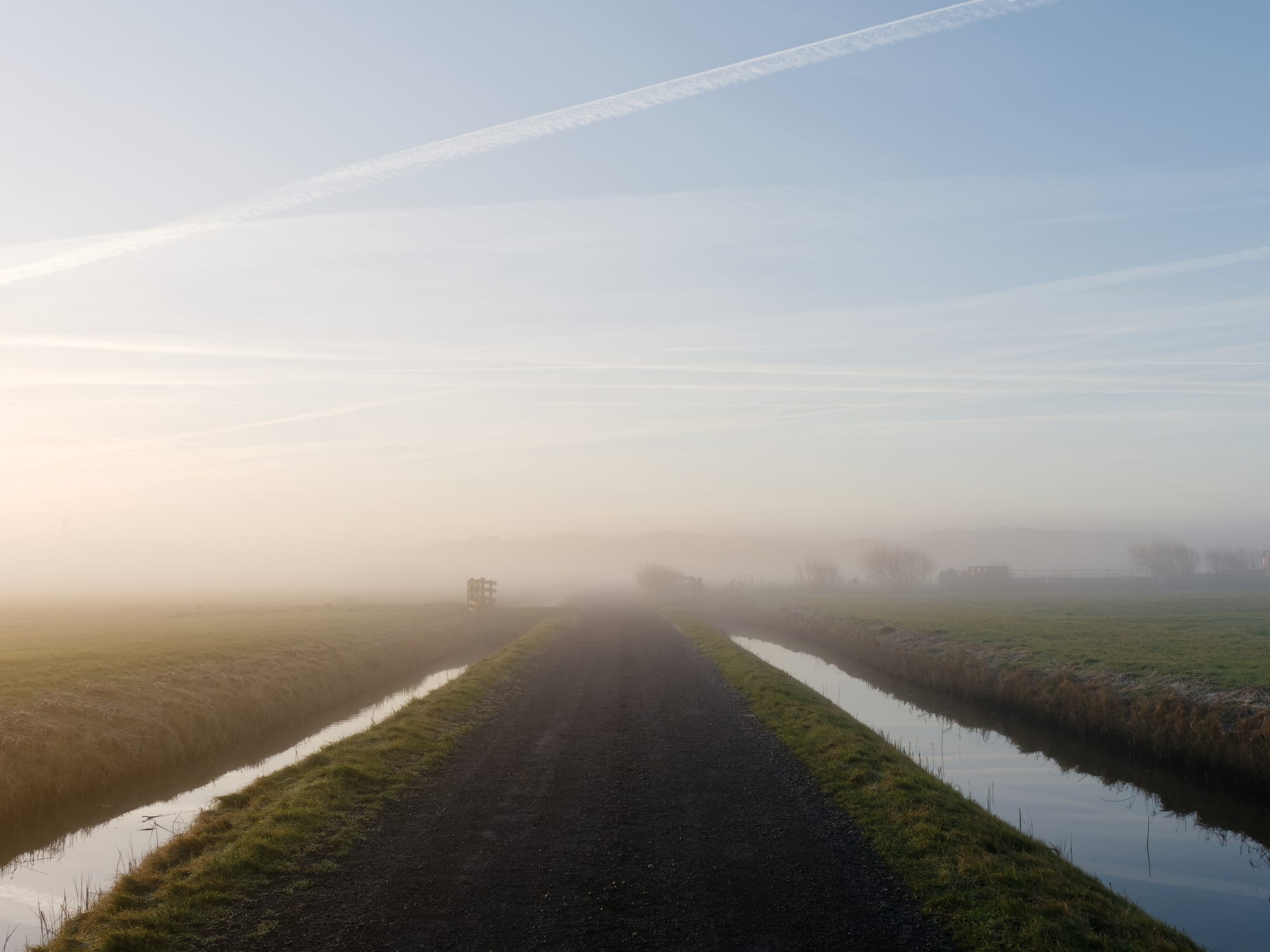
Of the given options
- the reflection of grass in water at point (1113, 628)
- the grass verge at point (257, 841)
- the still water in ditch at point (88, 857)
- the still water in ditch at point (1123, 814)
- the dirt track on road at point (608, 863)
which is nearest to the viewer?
the dirt track on road at point (608, 863)

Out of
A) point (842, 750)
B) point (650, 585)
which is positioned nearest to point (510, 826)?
point (842, 750)

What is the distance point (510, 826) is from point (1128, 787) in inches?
593

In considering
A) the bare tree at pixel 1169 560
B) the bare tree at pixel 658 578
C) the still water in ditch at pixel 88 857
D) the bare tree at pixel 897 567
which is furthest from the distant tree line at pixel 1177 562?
the still water in ditch at pixel 88 857

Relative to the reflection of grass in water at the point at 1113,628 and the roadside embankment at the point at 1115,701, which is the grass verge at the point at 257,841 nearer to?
the roadside embankment at the point at 1115,701

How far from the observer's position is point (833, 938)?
26.9 feet

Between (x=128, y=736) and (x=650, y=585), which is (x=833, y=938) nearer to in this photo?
(x=128, y=736)

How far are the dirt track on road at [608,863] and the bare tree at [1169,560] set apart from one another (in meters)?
158

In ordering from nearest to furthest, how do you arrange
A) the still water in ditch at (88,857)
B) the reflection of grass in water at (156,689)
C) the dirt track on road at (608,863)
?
the dirt track on road at (608,863), the still water in ditch at (88,857), the reflection of grass in water at (156,689)

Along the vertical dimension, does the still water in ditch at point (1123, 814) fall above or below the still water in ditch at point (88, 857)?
below

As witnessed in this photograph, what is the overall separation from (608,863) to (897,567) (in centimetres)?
12517

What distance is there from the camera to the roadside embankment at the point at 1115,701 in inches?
717

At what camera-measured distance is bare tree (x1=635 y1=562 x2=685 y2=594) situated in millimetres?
135375

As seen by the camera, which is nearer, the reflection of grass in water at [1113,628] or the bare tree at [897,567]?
the reflection of grass in water at [1113,628]

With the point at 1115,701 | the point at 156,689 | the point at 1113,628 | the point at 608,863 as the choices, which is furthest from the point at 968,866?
the point at 1113,628
